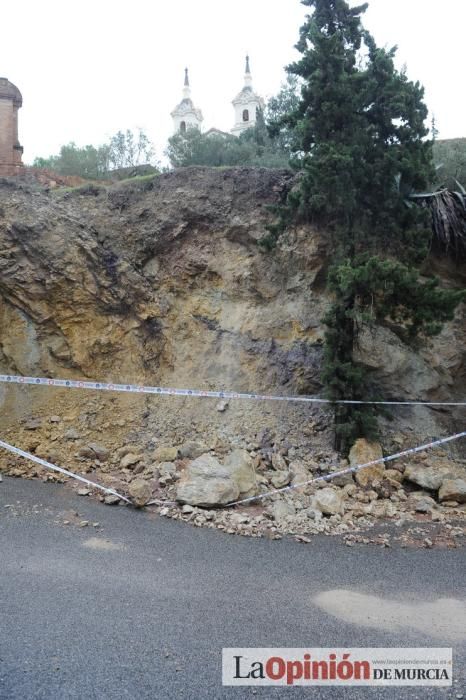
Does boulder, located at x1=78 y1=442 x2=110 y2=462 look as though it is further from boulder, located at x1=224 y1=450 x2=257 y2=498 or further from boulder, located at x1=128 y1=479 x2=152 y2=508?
boulder, located at x1=224 y1=450 x2=257 y2=498

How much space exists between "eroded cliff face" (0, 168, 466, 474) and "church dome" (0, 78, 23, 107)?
646 centimetres

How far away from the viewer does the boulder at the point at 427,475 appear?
8070 millimetres

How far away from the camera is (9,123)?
1551 centimetres

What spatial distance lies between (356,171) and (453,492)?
17.7 ft

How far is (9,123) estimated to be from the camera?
611 inches

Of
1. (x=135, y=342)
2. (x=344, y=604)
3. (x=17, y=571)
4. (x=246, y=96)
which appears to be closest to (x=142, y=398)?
(x=135, y=342)

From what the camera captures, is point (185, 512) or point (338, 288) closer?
point (185, 512)

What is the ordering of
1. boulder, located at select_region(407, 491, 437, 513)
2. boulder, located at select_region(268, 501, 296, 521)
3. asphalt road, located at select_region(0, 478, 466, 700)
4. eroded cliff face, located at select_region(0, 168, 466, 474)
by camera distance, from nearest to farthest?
asphalt road, located at select_region(0, 478, 466, 700) < boulder, located at select_region(268, 501, 296, 521) < boulder, located at select_region(407, 491, 437, 513) < eroded cliff face, located at select_region(0, 168, 466, 474)

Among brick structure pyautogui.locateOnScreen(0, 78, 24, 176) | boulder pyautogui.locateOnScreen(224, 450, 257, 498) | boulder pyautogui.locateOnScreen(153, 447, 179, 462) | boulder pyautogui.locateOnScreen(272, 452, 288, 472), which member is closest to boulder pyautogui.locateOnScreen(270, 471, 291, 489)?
boulder pyautogui.locateOnScreen(272, 452, 288, 472)

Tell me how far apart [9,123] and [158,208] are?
7.58 m

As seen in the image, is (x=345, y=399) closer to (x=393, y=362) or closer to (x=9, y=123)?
(x=393, y=362)

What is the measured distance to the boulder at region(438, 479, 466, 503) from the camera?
7703 millimetres

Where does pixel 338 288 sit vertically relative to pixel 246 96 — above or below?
below

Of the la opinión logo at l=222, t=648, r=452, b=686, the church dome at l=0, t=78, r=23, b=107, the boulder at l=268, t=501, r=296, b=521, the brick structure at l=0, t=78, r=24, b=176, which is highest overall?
the church dome at l=0, t=78, r=23, b=107
